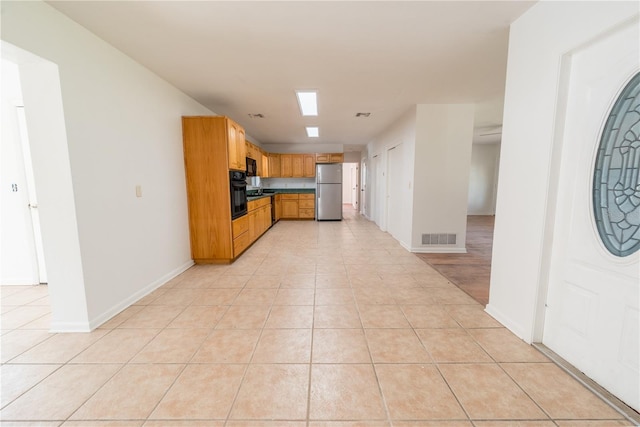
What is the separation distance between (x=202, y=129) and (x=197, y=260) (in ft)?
6.16

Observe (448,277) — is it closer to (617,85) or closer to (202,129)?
(617,85)

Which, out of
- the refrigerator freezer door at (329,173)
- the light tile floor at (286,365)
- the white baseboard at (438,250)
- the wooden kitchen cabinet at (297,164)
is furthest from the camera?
the wooden kitchen cabinet at (297,164)

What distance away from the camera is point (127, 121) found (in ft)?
7.80

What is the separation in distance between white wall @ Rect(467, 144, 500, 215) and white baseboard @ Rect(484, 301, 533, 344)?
24.5ft

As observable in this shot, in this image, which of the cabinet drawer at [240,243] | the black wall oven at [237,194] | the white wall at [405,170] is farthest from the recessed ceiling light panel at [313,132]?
the cabinet drawer at [240,243]

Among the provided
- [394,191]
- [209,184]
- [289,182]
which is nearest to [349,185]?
[289,182]

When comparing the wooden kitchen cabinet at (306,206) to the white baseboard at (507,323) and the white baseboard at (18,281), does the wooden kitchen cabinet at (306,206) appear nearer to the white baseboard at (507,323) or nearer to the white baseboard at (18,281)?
the white baseboard at (18,281)

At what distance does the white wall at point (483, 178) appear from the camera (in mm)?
8281

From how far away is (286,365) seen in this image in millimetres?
1544

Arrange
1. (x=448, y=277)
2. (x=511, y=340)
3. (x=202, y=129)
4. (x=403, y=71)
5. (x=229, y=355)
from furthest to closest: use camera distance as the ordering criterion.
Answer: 1. (x=202, y=129)
2. (x=448, y=277)
3. (x=403, y=71)
4. (x=511, y=340)
5. (x=229, y=355)

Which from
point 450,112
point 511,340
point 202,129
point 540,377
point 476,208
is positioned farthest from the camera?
point 476,208

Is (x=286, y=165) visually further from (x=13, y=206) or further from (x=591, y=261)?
(x=591, y=261)

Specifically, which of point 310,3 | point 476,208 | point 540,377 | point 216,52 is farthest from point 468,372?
point 476,208

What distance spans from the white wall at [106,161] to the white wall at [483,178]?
29.8 ft
